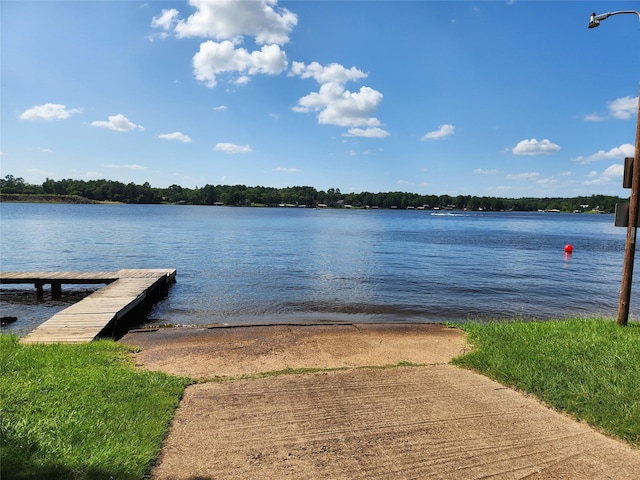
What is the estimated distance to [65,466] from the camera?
143 inches

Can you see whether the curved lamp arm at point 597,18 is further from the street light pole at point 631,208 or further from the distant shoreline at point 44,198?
the distant shoreline at point 44,198

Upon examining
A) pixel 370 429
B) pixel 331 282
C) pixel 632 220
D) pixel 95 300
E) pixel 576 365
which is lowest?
pixel 331 282

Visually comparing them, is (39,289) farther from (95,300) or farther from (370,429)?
(370,429)

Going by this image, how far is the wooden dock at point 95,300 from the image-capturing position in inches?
353

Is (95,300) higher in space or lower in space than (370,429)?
lower

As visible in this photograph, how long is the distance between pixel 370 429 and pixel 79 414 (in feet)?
11.1

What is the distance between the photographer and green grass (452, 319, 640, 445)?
16.5 feet

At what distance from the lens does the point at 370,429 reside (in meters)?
4.63

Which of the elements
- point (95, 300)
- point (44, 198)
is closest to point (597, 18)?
point (95, 300)

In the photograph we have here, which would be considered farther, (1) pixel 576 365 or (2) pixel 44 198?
(2) pixel 44 198

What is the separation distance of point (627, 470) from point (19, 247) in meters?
38.5

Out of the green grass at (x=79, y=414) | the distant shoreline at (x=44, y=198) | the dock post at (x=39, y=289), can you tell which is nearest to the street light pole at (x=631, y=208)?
the green grass at (x=79, y=414)

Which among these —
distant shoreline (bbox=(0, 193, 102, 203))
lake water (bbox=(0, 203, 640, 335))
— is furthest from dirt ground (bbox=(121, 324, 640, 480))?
distant shoreline (bbox=(0, 193, 102, 203))

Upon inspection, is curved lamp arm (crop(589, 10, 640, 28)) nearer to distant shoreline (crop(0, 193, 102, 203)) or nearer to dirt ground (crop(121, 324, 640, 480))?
dirt ground (crop(121, 324, 640, 480))
